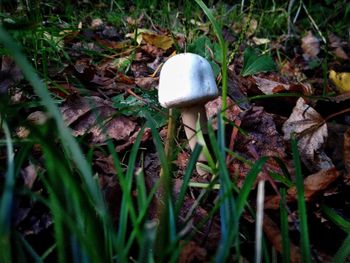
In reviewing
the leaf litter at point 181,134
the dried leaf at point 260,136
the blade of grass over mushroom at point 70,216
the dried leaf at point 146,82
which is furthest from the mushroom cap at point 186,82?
the dried leaf at point 146,82

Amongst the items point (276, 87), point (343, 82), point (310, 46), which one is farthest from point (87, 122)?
point (310, 46)

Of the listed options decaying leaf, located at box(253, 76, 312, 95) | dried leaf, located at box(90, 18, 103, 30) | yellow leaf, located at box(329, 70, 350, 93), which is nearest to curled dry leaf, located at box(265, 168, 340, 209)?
decaying leaf, located at box(253, 76, 312, 95)

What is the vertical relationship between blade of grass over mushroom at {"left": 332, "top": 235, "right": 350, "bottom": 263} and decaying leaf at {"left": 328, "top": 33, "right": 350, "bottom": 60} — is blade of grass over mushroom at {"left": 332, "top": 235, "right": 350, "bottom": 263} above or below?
above

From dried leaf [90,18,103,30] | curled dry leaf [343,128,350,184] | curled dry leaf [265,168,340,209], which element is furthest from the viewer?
dried leaf [90,18,103,30]

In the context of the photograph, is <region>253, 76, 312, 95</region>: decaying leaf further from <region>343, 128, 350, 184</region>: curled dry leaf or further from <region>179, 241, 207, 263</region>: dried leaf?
<region>179, 241, 207, 263</region>: dried leaf

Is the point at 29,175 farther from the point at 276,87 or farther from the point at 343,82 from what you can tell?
the point at 343,82

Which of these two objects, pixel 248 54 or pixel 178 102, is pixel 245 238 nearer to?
pixel 178 102
